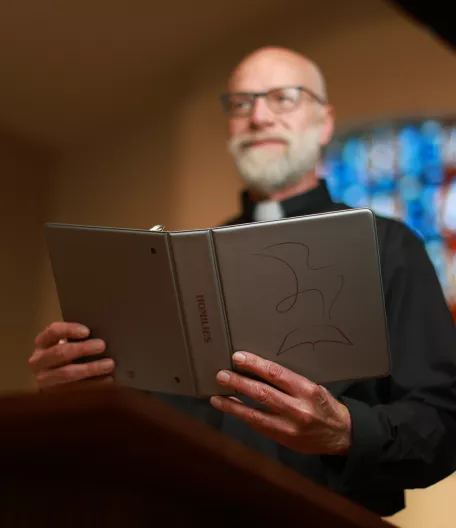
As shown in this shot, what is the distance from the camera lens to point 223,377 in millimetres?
753

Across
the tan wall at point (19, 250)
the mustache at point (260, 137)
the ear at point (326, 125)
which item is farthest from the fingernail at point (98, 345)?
the tan wall at point (19, 250)

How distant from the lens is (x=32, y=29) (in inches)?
87.3

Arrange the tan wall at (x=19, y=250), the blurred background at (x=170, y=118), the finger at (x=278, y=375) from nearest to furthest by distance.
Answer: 1. the finger at (x=278, y=375)
2. the blurred background at (x=170, y=118)
3. the tan wall at (x=19, y=250)

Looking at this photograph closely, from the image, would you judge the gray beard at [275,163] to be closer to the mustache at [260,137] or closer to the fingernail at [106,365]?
the mustache at [260,137]

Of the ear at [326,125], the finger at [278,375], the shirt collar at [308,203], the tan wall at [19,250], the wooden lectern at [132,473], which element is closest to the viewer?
the wooden lectern at [132,473]

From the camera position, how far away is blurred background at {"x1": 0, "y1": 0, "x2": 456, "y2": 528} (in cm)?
208

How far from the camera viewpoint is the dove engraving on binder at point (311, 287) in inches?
28.9

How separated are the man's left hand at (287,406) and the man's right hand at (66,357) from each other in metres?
0.17

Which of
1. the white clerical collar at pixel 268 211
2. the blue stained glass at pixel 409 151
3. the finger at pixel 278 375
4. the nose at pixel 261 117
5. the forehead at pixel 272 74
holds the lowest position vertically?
the finger at pixel 278 375

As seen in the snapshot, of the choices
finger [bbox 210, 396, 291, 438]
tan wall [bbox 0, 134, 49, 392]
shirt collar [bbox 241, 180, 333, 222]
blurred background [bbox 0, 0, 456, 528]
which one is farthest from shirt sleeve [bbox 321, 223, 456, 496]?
tan wall [bbox 0, 134, 49, 392]

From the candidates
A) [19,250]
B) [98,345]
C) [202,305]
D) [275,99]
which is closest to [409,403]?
[202,305]

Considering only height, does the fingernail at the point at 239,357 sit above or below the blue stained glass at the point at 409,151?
below

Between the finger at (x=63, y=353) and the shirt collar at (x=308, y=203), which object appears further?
the shirt collar at (x=308, y=203)

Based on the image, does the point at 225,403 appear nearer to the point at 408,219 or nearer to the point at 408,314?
the point at 408,314
